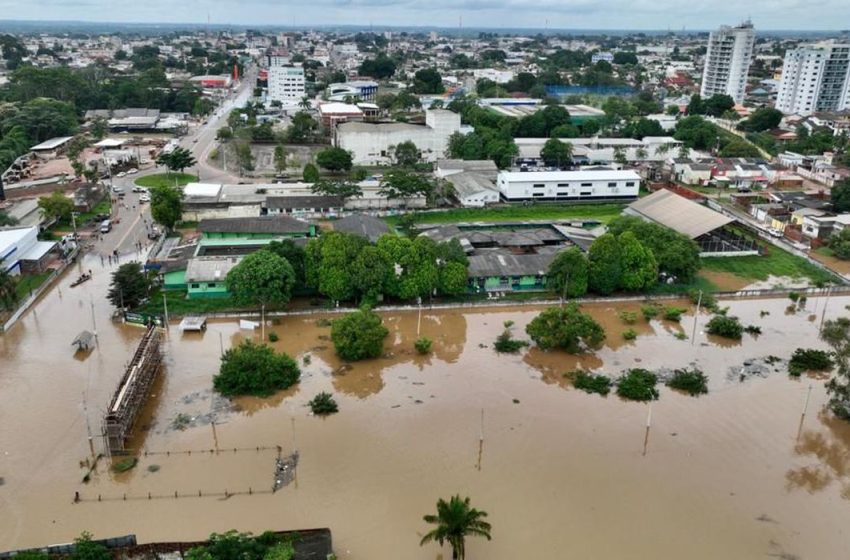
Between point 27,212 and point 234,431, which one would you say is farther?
point 27,212

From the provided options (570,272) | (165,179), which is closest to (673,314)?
(570,272)

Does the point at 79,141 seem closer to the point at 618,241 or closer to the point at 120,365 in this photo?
the point at 120,365

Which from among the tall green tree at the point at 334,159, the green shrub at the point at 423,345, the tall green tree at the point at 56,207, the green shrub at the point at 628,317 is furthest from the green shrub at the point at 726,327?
the tall green tree at the point at 56,207

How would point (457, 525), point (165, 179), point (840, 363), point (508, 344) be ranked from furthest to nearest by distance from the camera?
point (165, 179), point (508, 344), point (840, 363), point (457, 525)

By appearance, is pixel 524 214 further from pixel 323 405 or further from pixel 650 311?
pixel 323 405

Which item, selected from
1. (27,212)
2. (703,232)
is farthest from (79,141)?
(703,232)

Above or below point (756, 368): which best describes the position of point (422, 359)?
below

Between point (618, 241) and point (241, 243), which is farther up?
point (618, 241)
